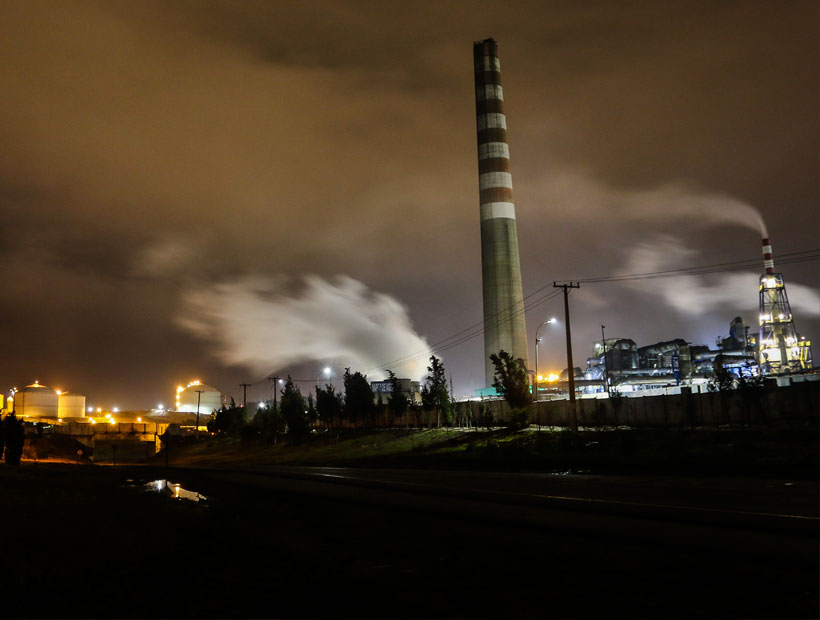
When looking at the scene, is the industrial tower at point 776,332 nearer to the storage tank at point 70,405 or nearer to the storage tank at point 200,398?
the storage tank at point 200,398

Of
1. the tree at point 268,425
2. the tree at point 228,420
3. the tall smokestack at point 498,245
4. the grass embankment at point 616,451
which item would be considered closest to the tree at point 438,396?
→ the grass embankment at point 616,451

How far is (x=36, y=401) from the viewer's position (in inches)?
5792

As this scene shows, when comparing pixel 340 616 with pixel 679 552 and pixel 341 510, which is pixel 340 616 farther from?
pixel 341 510

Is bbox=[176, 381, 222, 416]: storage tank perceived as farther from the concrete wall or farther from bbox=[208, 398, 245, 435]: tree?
the concrete wall

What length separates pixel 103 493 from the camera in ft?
64.2

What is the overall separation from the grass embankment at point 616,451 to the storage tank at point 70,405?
395 ft

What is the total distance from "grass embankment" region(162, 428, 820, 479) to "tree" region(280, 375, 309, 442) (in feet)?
45.1

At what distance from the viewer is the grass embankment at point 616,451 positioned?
2242cm

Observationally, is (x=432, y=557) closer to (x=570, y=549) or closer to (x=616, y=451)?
(x=570, y=549)

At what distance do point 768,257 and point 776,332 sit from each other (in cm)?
1058

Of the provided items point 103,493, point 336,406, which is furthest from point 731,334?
point 103,493

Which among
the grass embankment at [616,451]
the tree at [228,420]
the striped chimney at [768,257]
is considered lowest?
the grass embankment at [616,451]

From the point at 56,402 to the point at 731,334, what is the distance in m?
136

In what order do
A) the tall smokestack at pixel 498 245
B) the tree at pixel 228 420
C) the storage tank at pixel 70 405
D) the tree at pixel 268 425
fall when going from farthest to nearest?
the storage tank at pixel 70 405 → the tree at pixel 228 420 → the tall smokestack at pixel 498 245 → the tree at pixel 268 425
